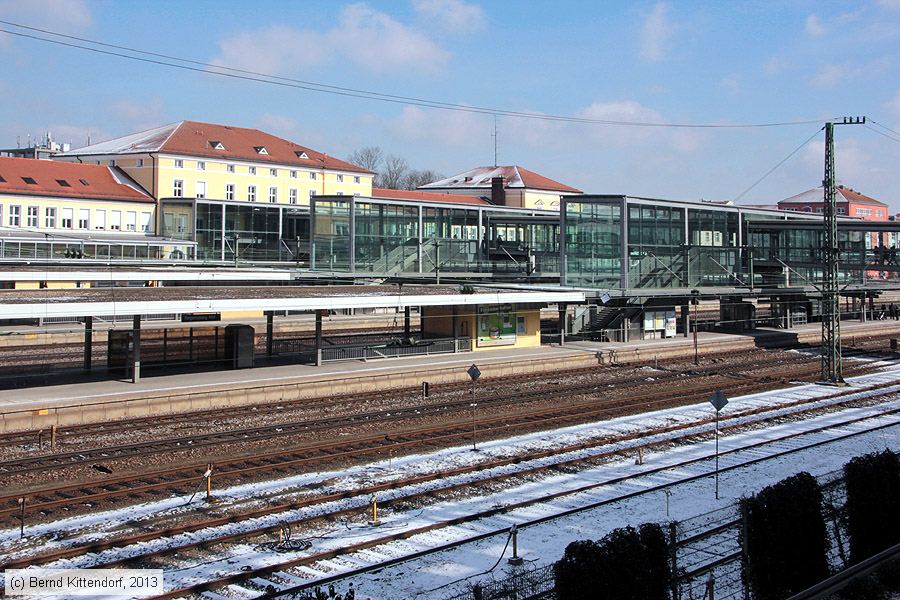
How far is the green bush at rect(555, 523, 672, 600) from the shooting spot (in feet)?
27.8

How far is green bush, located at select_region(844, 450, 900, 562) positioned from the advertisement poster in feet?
68.0

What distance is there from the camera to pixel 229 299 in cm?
2347

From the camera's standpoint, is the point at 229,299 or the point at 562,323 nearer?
the point at 229,299

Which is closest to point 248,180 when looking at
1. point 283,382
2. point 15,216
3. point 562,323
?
point 15,216

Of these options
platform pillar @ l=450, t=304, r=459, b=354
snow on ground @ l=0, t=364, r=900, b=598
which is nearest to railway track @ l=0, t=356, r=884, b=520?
snow on ground @ l=0, t=364, r=900, b=598

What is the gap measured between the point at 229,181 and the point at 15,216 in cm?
1535

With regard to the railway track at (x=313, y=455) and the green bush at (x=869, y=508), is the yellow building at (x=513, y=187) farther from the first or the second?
the green bush at (x=869, y=508)

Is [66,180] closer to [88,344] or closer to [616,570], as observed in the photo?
[88,344]

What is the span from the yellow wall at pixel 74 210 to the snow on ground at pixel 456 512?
39.3 m

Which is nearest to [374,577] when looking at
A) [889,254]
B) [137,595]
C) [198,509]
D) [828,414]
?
[137,595]

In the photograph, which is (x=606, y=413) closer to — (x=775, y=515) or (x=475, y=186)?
(x=775, y=515)

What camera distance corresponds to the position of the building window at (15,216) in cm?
4856

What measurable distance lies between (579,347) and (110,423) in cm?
1912

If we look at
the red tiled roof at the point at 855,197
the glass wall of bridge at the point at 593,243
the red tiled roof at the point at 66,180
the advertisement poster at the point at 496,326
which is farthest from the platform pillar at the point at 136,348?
the red tiled roof at the point at 855,197
